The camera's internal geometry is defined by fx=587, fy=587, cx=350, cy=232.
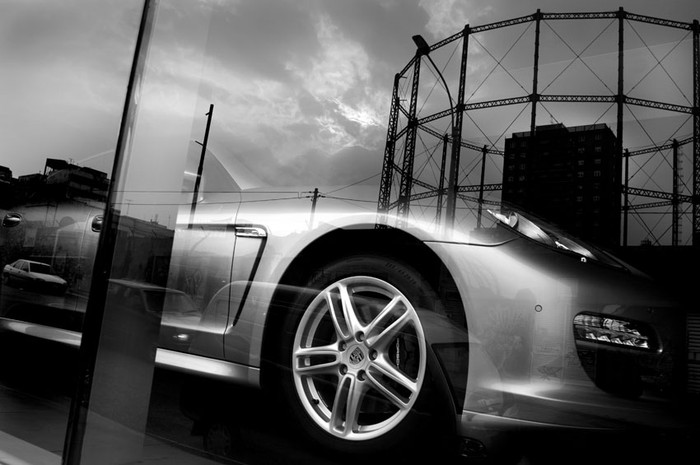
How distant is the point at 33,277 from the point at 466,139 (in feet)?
6.93

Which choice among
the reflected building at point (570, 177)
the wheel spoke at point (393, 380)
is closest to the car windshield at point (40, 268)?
the wheel spoke at point (393, 380)

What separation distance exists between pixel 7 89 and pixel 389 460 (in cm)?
247

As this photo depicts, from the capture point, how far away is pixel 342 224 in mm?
1883

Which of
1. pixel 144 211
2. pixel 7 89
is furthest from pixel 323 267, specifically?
pixel 7 89

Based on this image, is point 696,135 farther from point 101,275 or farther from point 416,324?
point 101,275

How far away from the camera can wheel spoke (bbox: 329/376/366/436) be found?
Answer: 1758 mm

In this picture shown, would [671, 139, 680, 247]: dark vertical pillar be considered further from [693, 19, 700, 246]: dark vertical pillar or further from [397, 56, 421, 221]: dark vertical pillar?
[397, 56, 421, 221]: dark vertical pillar

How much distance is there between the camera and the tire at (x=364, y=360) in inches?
67.2

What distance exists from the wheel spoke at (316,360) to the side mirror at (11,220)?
5.64ft

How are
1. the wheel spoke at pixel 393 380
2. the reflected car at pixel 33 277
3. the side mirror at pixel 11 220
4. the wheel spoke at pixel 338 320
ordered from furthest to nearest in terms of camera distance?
the side mirror at pixel 11 220, the reflected car at pixel 33 277, the wheel spoke at pixel 338 320, the wheel spoke at pixel 393 380

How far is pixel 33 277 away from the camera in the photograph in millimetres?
2701

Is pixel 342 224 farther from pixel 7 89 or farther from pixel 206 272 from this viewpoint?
pixel 7 89

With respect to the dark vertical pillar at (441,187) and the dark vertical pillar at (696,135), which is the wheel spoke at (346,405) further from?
the dark vertical pillar at (696,135)

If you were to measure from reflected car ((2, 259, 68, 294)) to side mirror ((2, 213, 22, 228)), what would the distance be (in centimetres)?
20
